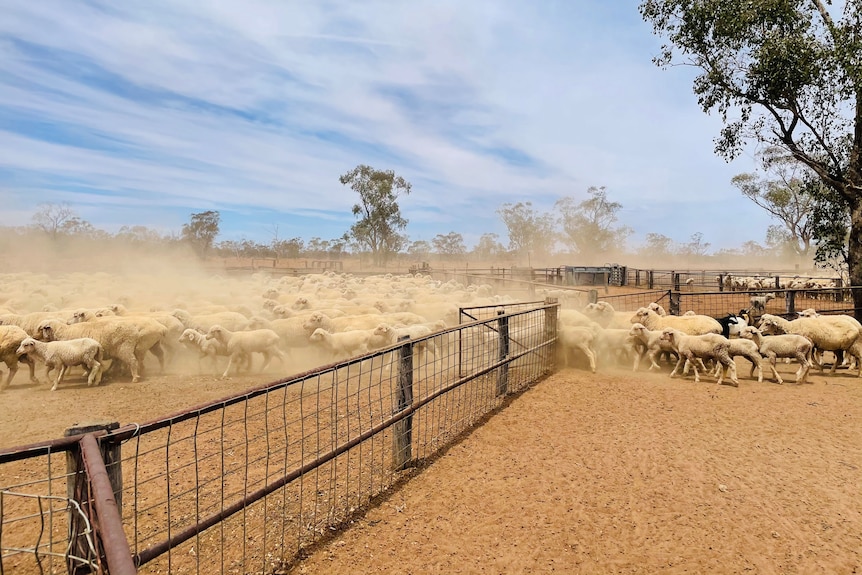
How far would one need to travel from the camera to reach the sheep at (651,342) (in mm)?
9695

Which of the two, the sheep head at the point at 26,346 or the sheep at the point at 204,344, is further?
the sheep at the point at 204,344

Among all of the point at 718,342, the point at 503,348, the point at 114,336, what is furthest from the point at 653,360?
the point at 114,336

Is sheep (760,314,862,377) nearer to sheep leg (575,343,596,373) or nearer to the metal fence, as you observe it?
sheep leg (575,343,596,373)

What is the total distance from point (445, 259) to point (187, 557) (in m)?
90.6

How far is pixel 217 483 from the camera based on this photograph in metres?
4.96

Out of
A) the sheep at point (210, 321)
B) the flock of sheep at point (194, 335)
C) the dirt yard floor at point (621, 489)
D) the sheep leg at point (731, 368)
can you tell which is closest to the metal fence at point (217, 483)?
the dirt yard floor at point (621, 489)

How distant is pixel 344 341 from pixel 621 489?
661 centimetres

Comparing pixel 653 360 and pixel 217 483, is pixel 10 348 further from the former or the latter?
pixel 653 360

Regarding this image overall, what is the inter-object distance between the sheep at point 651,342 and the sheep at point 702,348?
0.48 feet

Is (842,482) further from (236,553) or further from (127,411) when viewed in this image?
(127,411)

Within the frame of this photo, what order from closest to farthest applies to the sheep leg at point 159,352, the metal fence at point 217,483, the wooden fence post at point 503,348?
1. the metal fence at point 217,483
2. the wooden fence post at point 503,348
3. the sheep leg at point 159,352

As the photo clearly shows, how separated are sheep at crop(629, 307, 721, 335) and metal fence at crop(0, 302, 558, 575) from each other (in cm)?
528

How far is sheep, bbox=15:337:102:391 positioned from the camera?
28.5ft

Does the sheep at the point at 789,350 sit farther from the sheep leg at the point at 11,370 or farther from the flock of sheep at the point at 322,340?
the sheep leg at the point at 11,370
